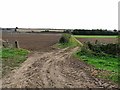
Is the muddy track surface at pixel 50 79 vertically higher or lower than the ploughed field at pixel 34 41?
higher

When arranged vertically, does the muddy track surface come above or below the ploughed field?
above

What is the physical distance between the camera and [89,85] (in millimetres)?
11672

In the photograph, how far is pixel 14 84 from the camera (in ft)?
38.2

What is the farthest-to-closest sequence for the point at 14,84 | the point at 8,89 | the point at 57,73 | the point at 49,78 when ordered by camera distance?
the point at 57,73, the point at 49,78, the point at 14,84, the point at 8,89

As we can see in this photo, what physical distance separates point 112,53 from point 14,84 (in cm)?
1421

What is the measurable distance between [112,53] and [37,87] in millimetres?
14233

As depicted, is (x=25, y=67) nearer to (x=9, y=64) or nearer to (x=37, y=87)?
(x=9, y=64)

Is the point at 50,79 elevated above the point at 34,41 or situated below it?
above

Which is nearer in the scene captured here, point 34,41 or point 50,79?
point 50,79

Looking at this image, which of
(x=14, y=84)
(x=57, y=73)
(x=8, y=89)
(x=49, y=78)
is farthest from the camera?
(x=57, y=73)

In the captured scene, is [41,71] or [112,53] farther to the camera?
[112,53]

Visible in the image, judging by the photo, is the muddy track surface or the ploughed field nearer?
the muddy track surface

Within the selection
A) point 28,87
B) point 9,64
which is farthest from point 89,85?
point 9,64

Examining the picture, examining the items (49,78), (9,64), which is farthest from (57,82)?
(9,64)
